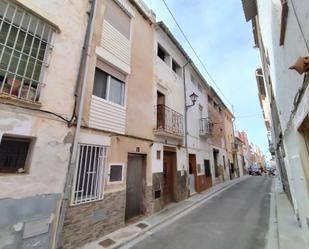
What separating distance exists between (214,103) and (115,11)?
1535 centimetres

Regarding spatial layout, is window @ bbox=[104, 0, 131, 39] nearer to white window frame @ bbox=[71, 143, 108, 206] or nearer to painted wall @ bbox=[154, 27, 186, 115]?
painted wall @ bbox=[154, 27, 186, 115]

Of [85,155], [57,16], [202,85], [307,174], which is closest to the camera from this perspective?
[307,174]

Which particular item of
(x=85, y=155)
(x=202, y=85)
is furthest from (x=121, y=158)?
A: (x=202, y=85)

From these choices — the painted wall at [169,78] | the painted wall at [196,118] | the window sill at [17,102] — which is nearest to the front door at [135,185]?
the painted wall at [169,78]

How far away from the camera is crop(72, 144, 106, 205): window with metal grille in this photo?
4.80 meters

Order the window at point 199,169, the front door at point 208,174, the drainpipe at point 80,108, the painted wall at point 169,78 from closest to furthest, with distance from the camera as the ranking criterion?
the drainpipe at point 80,108 → the painted wall at point 169,78 → the window at point 199,169 → the front door at point 208,174

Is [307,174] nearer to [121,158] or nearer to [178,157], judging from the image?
[121,158]

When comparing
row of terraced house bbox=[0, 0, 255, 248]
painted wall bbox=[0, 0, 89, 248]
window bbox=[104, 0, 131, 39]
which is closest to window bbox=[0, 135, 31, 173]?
row of terraced house bbox=[0, 0, 255, 248]

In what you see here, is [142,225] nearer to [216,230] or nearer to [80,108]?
[216,230]

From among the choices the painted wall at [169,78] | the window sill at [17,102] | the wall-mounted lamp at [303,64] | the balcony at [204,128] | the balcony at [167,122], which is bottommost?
the wall-mounted lamp at [303,64]

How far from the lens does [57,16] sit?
4.72 metres

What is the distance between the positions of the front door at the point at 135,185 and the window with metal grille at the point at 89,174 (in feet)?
4.71

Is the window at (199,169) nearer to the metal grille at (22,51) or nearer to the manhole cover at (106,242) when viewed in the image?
the manhole cover at (106,242)

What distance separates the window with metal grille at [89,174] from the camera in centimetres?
480
